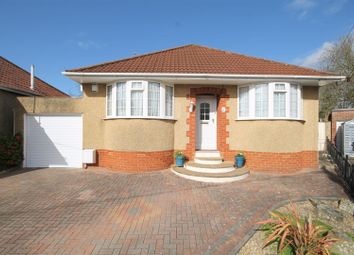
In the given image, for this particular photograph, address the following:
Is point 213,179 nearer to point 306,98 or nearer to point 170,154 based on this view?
point 170,154

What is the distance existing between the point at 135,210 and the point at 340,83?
28.6 meters

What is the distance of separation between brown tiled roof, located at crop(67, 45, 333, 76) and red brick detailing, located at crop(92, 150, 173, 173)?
3.60 meters

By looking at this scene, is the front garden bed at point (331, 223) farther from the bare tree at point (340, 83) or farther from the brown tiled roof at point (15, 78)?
the bare tree at point (340, 83)

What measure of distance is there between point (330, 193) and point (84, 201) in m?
7.45

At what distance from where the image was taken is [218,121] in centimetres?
1005

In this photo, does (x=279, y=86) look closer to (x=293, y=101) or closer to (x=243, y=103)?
(x=293, y=101)

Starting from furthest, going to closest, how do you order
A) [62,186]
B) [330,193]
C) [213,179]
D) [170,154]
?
1. [170,154]
2. [213,179]
3. [62,186]
4. [330,193]

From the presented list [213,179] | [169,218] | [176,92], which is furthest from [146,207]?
[176,92]

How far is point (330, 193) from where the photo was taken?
653cm

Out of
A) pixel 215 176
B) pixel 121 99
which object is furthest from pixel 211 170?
pixel 121 99

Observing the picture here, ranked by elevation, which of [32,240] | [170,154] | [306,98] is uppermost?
[306,98]

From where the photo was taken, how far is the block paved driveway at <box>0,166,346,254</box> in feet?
12.5

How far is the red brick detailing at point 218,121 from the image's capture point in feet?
31.9

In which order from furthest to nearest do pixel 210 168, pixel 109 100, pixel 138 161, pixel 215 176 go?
pixel 109 100 < pixel 138 161 < pixel 210 168 < pixel 215 176
